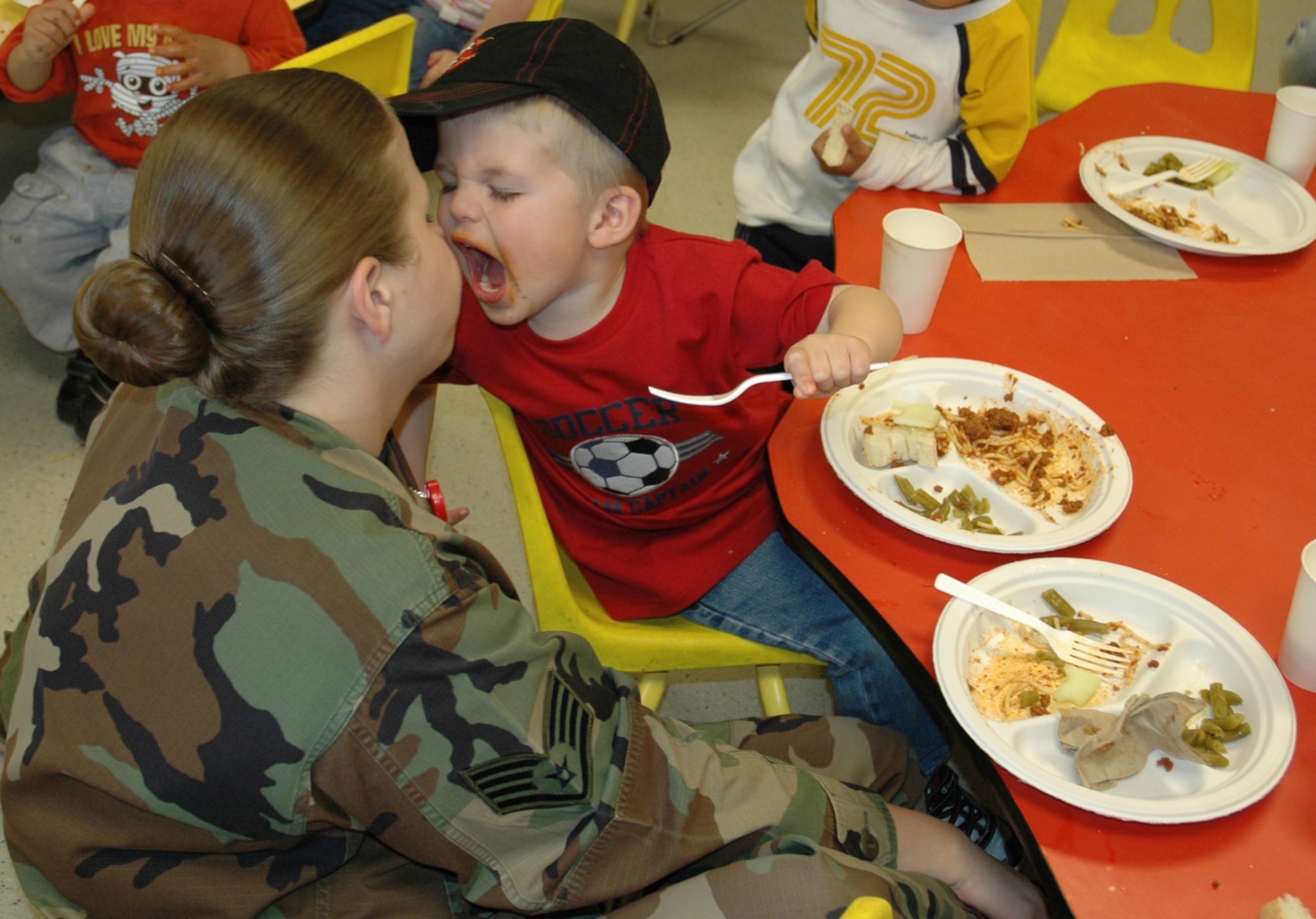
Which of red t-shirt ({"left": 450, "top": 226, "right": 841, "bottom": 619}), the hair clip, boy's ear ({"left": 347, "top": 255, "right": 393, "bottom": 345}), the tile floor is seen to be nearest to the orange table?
red t-shirt ({"left": 450, "top": 226, "right": 841, "bottom": 619})

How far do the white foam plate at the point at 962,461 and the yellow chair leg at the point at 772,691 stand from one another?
472 mm

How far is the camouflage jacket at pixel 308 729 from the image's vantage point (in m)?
0.81

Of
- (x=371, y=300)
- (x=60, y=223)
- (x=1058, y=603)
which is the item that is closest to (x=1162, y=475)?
(x=1058, y=603)

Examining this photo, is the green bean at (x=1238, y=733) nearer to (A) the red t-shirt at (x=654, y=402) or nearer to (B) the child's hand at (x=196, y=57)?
(A) the red t-shirt at (x=654, y=402)

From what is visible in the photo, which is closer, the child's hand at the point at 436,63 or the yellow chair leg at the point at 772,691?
the yellow chair leg at the point at 772,691

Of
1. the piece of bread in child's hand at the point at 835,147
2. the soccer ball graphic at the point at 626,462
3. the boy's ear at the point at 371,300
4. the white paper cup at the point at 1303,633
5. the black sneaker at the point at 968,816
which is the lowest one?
the black sneaker at the point at 968,816

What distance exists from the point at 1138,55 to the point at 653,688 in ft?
6.72

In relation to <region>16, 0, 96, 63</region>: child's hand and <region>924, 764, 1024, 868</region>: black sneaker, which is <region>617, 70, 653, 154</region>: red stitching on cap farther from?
<region>16, 0, 96, 63</region>: child's hand

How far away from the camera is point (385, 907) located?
3.06ft

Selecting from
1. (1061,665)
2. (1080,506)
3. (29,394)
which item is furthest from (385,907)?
(29,394)

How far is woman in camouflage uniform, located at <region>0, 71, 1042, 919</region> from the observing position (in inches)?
31.9

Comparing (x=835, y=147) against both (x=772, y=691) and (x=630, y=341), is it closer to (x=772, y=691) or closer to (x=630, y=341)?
(x=630, y=341)

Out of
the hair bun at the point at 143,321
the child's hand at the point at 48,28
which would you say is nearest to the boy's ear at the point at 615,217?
the hair bun at the point at 143,321

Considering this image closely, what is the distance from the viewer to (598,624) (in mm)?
1360
